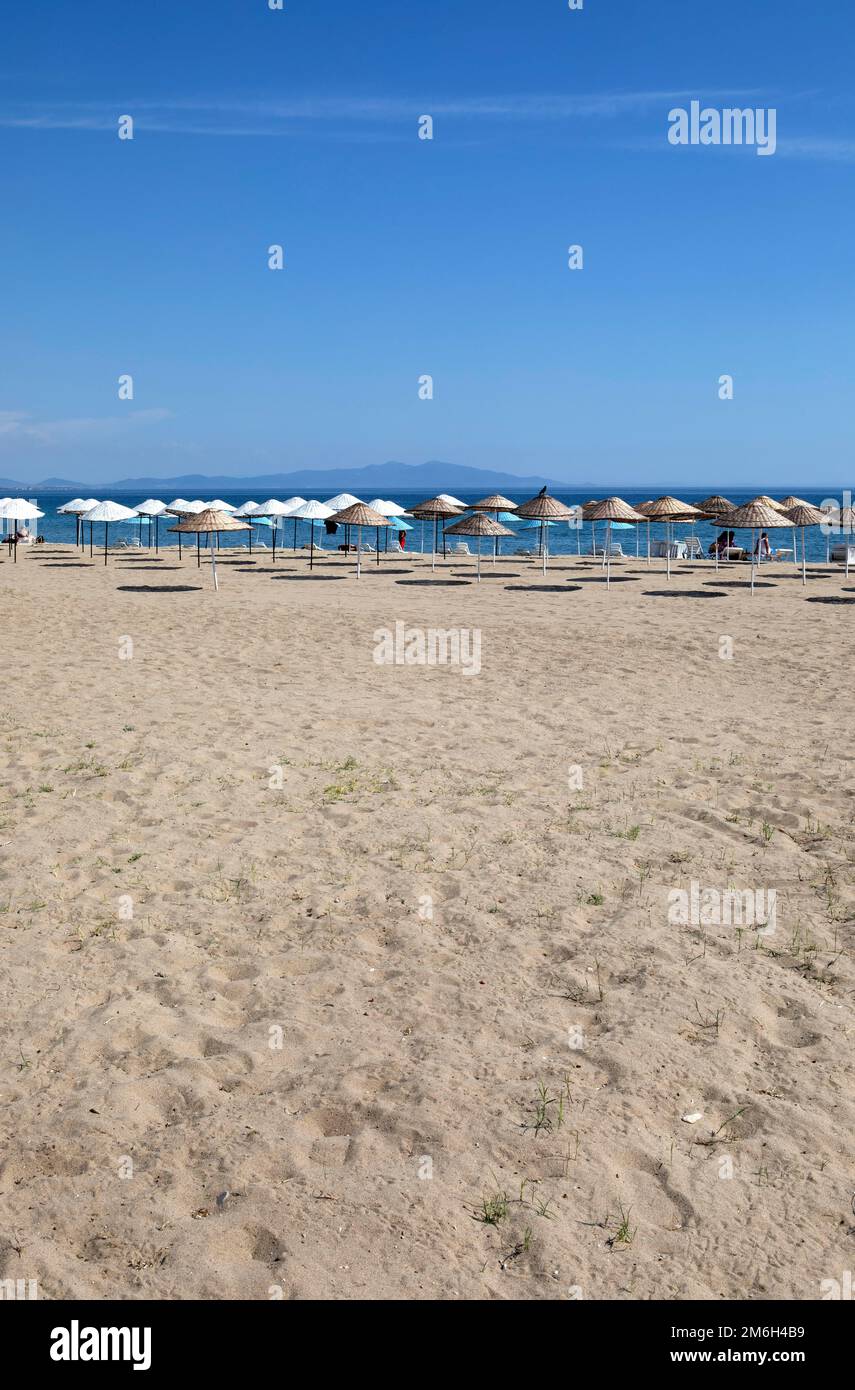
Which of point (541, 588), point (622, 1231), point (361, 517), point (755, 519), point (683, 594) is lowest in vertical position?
point (622, 1231)

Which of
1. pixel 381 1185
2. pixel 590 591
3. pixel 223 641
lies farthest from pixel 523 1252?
pixel 590 591

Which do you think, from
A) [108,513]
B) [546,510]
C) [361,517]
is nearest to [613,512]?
[546,510]

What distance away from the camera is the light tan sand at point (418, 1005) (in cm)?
297

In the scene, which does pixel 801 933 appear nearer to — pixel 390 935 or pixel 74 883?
pixel 390 935

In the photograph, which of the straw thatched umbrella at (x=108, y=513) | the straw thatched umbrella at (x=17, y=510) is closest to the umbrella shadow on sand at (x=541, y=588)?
the straw thatched umbrella at (x=108, y=513)

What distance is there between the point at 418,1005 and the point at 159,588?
66.7 feet

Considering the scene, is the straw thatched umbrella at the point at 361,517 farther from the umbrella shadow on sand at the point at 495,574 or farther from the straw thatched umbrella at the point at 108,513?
the straw thatched umbrella at the point at 108,513

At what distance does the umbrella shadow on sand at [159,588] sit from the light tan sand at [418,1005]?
1291 centimetres

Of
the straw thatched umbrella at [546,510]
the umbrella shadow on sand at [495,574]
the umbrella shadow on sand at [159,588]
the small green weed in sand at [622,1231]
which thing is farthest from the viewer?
the umbrella shadow on sand at [495,574]

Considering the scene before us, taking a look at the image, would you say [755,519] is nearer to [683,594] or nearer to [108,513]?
[683,594]

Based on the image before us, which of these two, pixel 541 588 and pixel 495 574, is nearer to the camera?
pixel 541 588

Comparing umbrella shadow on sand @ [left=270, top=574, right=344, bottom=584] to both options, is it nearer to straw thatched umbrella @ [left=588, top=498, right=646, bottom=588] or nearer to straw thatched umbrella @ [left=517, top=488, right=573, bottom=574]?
straw thatched umbrella @ [left=517, top=488, right=573, bottom=574]

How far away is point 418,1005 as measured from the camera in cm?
431

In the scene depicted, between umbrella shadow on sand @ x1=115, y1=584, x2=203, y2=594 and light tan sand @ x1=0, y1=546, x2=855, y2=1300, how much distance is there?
12.9m
